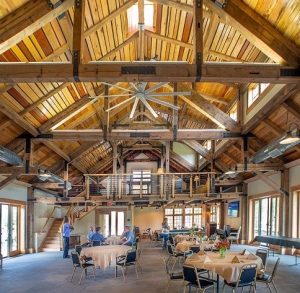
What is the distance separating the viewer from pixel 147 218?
87.1 ft

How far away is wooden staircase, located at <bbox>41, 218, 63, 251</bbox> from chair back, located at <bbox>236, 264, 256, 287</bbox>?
43.1ft

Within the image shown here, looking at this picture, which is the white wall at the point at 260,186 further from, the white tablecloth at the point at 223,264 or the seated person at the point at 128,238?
the white tablecloth at the point at 223,264

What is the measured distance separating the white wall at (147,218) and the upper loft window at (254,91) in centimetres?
1561

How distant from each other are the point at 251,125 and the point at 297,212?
3973 millimetres

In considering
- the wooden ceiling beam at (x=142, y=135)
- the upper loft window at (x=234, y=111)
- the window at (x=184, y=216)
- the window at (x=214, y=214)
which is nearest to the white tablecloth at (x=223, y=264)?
the wooden ceiling beam at (x=142, y=135)

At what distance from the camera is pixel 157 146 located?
933 inches

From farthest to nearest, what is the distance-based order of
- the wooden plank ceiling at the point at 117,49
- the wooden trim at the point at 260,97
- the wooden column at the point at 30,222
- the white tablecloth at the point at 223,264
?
the wooden column at the point at 30,222 → the wooden trim at the point at 260,97 → the wooden plank ceiling at the point at 117,49 → the white tablecloth at the point at 223,264

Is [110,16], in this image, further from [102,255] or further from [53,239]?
[53,239]


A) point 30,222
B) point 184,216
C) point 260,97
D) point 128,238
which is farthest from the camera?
point 184,216

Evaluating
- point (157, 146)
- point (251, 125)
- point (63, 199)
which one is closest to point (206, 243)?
point (251, 125)

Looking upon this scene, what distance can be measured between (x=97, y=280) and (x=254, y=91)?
771 centimetres

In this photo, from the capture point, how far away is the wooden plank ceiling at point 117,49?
760 cm

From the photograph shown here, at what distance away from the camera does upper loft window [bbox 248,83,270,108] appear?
11.4 m

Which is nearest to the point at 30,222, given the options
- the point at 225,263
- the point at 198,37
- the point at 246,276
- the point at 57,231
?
the point at 57,231
